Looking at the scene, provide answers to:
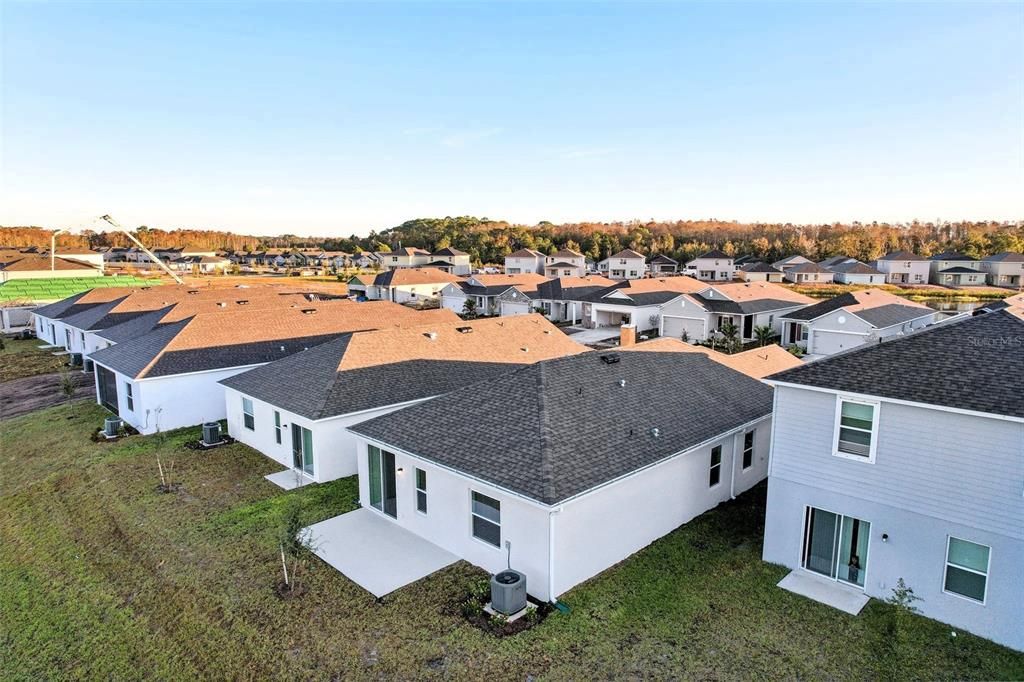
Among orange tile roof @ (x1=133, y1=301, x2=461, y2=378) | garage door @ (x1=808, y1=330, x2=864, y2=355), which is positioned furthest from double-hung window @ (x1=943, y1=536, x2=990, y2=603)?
garage door @ (x1=808, y1=330, x2=864, y2=355)

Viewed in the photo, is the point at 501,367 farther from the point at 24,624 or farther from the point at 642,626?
the point at 24,624

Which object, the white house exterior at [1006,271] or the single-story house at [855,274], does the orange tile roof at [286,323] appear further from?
the white house exterior at [1006,271]

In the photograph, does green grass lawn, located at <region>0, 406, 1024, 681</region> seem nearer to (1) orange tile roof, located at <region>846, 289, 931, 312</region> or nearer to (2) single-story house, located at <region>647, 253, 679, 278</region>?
(1) orange tile roof, located at <region>846, 289, 931, 312</region>

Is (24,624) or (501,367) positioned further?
(501,367)

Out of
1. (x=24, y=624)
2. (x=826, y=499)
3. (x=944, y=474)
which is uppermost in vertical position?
(x=944, y=474)

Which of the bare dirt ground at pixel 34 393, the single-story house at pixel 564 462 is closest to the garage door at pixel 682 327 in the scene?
the single-story house at pixel 564 462

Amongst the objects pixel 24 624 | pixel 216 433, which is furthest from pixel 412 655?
pixel 216 433
